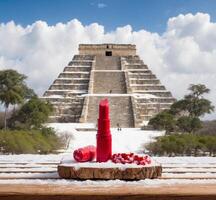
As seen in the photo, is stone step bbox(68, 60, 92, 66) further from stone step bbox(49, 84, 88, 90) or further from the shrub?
the shrub

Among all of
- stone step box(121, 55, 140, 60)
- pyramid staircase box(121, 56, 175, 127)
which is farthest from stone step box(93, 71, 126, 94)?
stone step box(121, 55, 140, 60)

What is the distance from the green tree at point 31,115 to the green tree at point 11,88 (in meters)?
0.58

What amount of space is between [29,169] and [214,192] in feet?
4.48

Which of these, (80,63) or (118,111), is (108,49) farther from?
(118,111)

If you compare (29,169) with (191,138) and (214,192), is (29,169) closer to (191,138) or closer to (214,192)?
(214,192)

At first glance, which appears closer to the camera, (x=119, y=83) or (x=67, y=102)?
(x=67, y=102)

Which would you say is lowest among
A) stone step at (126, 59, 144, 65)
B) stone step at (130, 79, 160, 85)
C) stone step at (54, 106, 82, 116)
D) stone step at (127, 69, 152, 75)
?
stone step at (54, 106, 82, 116)

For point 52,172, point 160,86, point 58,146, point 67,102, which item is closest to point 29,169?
point 52,172

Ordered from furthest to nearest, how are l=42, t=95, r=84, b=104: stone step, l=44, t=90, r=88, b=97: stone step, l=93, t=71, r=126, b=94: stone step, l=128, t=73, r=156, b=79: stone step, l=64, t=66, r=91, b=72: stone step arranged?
l=64, t=66, r=91, b=72: stone step
l=128, t=73, r=156, b=79: stone step
l=93, t=71, r=126, b=94: stone step
l=44, t=90, r=88, b=97: stone step
l=42, t=95, r=84, b=104: stone step

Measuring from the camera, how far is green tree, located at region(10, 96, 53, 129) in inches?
907

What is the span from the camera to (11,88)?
80.5 ft

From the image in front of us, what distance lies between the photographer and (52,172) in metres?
3.12

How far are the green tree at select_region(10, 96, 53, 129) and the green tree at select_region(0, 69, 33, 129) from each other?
1.91 ft

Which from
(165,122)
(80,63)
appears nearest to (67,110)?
(80,63)
